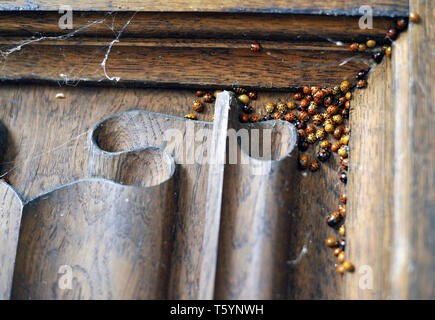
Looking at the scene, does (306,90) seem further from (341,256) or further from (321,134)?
(341,256)

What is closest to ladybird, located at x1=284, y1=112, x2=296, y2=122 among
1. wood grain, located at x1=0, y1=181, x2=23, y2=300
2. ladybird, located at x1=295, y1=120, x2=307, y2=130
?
ladybird, located at x1=295, y1=120, x2=307, y2=130

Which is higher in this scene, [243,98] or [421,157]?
[243,98]

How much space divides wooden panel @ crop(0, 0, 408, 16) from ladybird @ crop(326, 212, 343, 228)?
34cm

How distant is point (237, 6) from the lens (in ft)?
2.28

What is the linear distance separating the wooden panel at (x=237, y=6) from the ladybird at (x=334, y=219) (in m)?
0.34

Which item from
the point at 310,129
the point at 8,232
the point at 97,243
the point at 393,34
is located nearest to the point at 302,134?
the point at 310,129

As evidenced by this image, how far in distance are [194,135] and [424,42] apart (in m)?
0.41

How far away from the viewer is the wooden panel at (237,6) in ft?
2.21

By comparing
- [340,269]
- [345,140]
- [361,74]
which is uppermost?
[361,74]

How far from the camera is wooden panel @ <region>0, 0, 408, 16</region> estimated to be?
0.67 metres

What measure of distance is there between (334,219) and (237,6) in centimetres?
40

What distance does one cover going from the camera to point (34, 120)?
0.84 metres

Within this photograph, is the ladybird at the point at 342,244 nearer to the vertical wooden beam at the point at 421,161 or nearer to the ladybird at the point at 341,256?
the ladybird at the point at 341,256

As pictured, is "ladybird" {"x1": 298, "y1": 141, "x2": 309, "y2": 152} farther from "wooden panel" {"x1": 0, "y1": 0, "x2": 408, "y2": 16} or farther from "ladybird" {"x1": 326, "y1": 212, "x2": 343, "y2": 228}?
"wooden panel" {"x1": 0, "y1": 0, "x2": 408, "y2": 16}
